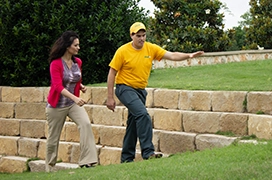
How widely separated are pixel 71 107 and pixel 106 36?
3.80 m

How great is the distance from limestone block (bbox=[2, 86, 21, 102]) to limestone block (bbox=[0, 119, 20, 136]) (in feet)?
1.26

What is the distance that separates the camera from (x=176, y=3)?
1742cm

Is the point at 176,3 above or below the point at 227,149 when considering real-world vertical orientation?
above

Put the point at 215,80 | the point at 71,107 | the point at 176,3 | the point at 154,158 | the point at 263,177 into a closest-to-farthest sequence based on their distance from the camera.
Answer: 1. the point at 263,177
2. the point at 154,158
3. the point at 71,107
4. the point at 215,80
5. the point at 176,3

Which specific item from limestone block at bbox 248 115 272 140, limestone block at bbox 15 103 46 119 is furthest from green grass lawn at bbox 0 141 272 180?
limestone block at bbox 15 103 46 119

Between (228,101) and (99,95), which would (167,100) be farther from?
(99,95)

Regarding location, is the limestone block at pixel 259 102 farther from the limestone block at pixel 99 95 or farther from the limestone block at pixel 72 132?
the limestone block at pixel 72 132

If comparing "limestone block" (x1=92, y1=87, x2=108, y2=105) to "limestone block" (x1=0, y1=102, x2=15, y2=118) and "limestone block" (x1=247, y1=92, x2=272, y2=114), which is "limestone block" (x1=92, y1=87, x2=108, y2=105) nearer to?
"limestone block" (x1=0, y1=102, x2=15, y2=118)

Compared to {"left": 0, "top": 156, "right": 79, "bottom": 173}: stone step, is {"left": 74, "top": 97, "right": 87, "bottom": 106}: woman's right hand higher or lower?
higher

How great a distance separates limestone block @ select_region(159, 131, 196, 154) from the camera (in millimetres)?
9484

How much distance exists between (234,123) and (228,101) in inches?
15.0

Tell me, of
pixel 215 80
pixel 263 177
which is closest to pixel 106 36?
pixel 215 80

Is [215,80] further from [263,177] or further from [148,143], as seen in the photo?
[263,177]

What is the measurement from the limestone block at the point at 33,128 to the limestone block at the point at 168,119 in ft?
8.95
